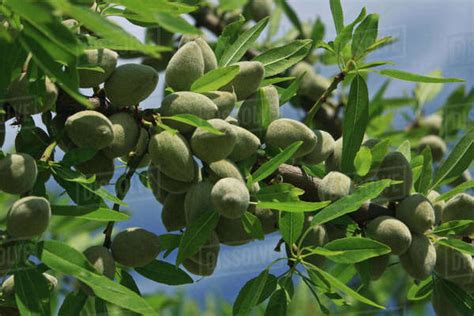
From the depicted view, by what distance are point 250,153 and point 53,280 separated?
42 cm

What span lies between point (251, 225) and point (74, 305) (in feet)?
1.06

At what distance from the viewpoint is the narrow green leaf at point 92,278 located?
1.25 m

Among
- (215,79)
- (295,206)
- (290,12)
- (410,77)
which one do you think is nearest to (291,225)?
(295,206)

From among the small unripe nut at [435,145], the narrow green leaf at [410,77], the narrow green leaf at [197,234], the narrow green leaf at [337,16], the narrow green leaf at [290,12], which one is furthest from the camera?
the small unripe nut at [435,145]

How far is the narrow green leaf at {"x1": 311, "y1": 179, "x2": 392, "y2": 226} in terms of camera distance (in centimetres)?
140

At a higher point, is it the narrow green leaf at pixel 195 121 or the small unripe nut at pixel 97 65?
the small unripe nut at pixel 97 65

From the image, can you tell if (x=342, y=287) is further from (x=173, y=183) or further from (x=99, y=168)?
(x=99, y=168)

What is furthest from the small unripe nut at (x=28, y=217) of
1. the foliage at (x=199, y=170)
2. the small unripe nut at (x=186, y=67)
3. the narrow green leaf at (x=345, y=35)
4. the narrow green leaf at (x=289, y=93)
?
the narrow green leaf at (x=345, y=35)

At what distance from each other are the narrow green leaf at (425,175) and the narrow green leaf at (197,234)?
49 centimetres

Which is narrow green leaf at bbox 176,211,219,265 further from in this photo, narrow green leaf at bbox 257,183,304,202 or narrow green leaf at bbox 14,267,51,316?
narrow green leaf at bbox 14,267,51,316

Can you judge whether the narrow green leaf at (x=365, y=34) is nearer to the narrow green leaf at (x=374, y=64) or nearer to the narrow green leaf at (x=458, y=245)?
the narrow green leaf at (x=374, y=64)

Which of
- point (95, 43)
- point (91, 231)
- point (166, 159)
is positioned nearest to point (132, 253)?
point (166, 159)

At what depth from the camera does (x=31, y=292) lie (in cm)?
128

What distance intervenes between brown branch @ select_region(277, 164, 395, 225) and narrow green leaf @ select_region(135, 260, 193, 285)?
9.8 inches
